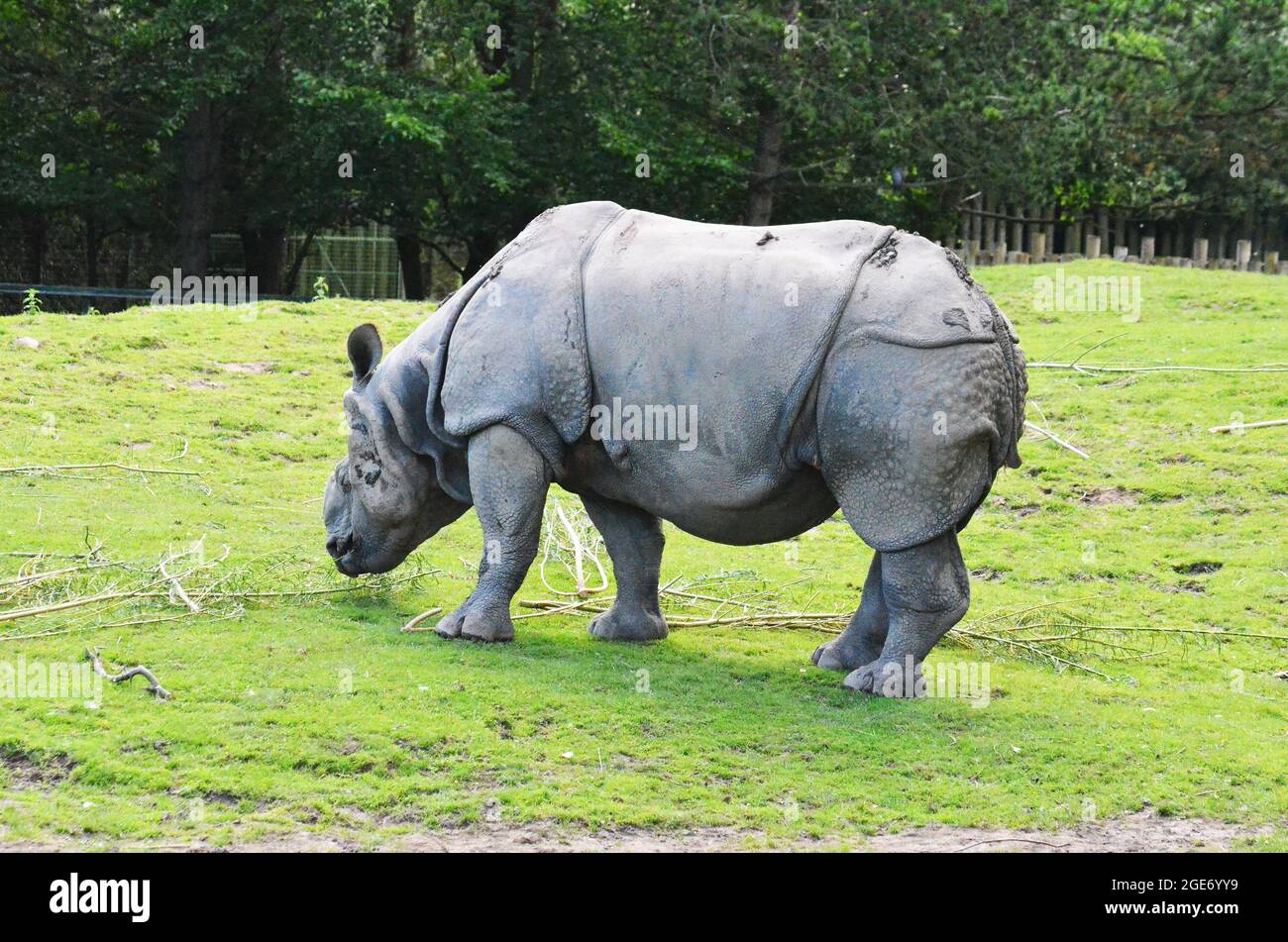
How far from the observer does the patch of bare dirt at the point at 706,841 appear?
5797 mm

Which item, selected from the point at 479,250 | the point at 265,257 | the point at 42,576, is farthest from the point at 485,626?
the point at 265,257

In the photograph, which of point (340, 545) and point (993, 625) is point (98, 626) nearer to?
point (340, 545)

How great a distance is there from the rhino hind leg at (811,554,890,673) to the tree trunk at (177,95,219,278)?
20712 mm

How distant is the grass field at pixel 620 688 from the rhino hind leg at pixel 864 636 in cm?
31

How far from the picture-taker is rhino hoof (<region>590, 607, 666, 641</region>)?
9.18m

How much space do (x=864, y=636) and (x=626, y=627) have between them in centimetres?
137

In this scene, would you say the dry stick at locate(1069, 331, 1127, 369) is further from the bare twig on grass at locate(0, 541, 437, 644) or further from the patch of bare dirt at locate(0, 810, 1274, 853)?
the patch of bare dirt at locate(0, 810, 1274, 853)

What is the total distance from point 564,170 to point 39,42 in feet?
30.8

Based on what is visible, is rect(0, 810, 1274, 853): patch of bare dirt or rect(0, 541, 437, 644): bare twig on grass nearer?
rect(0, 810, 1274, 853): patch of bare dirt

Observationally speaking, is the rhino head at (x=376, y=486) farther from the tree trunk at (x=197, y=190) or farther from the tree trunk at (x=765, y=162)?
the tree trunk at (x=197, y=190)

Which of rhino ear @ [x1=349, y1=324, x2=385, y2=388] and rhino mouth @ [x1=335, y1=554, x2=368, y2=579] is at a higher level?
rhino ear @ [x1=349, y1=324, x2=385, y2=388]

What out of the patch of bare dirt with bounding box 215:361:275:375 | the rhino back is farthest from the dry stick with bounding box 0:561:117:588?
the patch of bare dirt with bounding box 215:361:275:375
